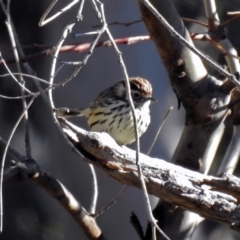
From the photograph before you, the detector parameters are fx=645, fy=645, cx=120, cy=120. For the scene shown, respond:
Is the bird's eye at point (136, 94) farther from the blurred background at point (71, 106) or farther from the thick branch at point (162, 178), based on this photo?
the thick branch at point (162, 178)

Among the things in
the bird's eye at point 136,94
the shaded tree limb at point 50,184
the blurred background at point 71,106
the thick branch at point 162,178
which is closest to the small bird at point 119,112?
the bird's eye at point 136,94

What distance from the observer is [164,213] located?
3.08 metres

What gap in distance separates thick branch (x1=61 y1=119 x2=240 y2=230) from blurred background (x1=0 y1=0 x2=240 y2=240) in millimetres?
1884

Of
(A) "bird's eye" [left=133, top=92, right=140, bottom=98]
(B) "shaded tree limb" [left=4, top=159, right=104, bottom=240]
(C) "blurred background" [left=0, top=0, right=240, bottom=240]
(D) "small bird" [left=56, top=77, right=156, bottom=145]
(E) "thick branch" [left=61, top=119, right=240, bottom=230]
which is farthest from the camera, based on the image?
(C) "blurred background" [left=0, top=0, right=240, bottom=240]

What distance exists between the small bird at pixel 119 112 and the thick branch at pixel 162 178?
126 centimetres

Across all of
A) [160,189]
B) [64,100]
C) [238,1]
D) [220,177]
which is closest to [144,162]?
[160,189]

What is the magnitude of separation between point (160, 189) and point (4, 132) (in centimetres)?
203

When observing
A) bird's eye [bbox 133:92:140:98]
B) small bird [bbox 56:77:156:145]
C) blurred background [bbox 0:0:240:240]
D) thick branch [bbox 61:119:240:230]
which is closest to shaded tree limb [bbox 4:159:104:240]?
thick branch [bbox 61:119:240:230]

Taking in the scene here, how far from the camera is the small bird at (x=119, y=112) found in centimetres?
376

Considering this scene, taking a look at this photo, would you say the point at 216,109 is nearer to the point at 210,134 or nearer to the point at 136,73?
the point at 210,134

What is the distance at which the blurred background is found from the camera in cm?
424

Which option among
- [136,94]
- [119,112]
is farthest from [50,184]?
[136,94]

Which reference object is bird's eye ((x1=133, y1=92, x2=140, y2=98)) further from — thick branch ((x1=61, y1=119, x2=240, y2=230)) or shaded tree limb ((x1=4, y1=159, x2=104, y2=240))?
thick branch ((x1=61, y1=119, x2=240, y2=230))

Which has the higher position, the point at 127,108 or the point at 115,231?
the point at 127,108
